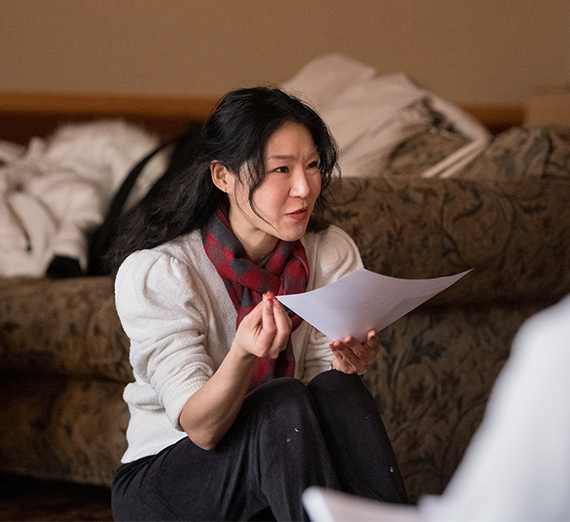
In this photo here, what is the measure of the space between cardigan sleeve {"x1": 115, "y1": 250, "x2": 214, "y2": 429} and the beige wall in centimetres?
215

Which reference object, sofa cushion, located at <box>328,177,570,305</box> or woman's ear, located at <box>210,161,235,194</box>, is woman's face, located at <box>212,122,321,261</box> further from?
sofa cushion, located at <box>328,177,570,305</box>

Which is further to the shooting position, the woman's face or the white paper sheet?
the woman's face

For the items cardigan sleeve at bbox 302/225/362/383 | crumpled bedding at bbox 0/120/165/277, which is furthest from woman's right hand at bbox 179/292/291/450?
crumpled bedding at bbox 0/120/165/277

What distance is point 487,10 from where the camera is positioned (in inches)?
127

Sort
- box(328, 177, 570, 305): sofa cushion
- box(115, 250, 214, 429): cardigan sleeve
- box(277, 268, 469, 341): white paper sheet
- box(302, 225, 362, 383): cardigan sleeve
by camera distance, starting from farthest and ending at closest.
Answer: box(328, 177, 570, 305): sofa cushion, box(302, 225, 362, 383): cardigan sleeve, box(115, 250, 214, 429): cardigan sleeve, box(277, 268, 469, 341): white paper sheet

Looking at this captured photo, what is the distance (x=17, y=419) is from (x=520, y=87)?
2.71 meters

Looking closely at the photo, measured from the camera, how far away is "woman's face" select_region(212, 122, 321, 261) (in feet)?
2.93

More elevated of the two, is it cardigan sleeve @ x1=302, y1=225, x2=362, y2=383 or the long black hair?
the long black hair

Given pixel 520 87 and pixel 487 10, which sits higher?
pixel 487 10

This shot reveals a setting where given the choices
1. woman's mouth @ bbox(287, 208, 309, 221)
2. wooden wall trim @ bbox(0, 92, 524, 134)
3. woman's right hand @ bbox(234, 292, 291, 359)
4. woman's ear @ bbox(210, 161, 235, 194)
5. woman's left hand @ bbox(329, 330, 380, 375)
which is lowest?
wooden wall trim @ bbox(0, 92, 524, 134)

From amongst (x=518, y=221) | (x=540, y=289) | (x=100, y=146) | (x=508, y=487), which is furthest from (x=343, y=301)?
(x=100, y=146)

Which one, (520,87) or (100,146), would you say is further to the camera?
(520,87)

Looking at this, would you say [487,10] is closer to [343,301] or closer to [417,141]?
[417,141]

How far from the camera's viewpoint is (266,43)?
3035mm
